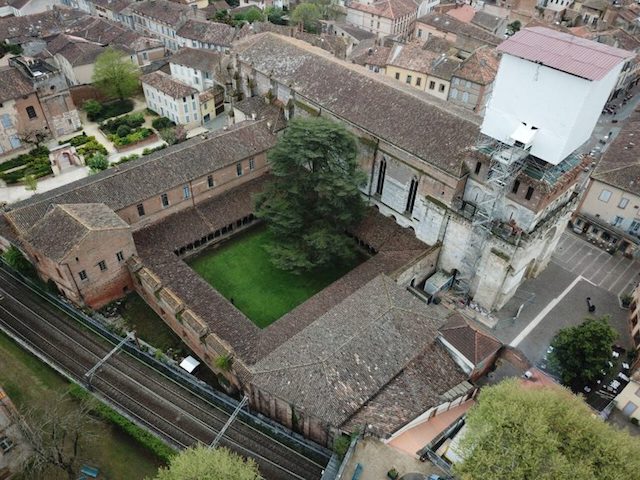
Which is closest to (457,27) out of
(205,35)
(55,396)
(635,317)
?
(205,35)

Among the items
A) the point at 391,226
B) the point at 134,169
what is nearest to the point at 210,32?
the point at 134,169

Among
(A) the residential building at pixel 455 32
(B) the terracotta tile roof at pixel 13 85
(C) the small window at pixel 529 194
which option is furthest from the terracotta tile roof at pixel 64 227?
(A) the residential building at pixel 455 32

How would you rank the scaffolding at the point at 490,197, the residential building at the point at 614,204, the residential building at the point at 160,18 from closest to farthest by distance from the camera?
the scaffolding at the point at 490,197 → the residential building at the point at 614,204 → the residential building at the point at 160,18

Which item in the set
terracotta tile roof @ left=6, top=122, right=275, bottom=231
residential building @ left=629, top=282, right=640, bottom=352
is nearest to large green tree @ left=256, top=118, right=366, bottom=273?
terracotta tile roof @ left=6, top=122, right=275, bottom=231

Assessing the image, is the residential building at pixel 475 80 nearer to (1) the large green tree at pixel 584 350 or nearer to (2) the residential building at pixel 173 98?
(2) the residential building at pixel 173 98

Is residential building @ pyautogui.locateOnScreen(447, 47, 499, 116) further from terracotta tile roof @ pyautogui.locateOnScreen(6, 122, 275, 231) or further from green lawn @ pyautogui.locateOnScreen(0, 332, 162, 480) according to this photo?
green lawn @ pyautogui.locateOnScreen(0, 332, 162, 480)

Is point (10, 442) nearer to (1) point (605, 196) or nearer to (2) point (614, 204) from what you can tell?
(1) point (605, 196)

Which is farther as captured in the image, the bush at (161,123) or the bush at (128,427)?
the bush at (161,123)
